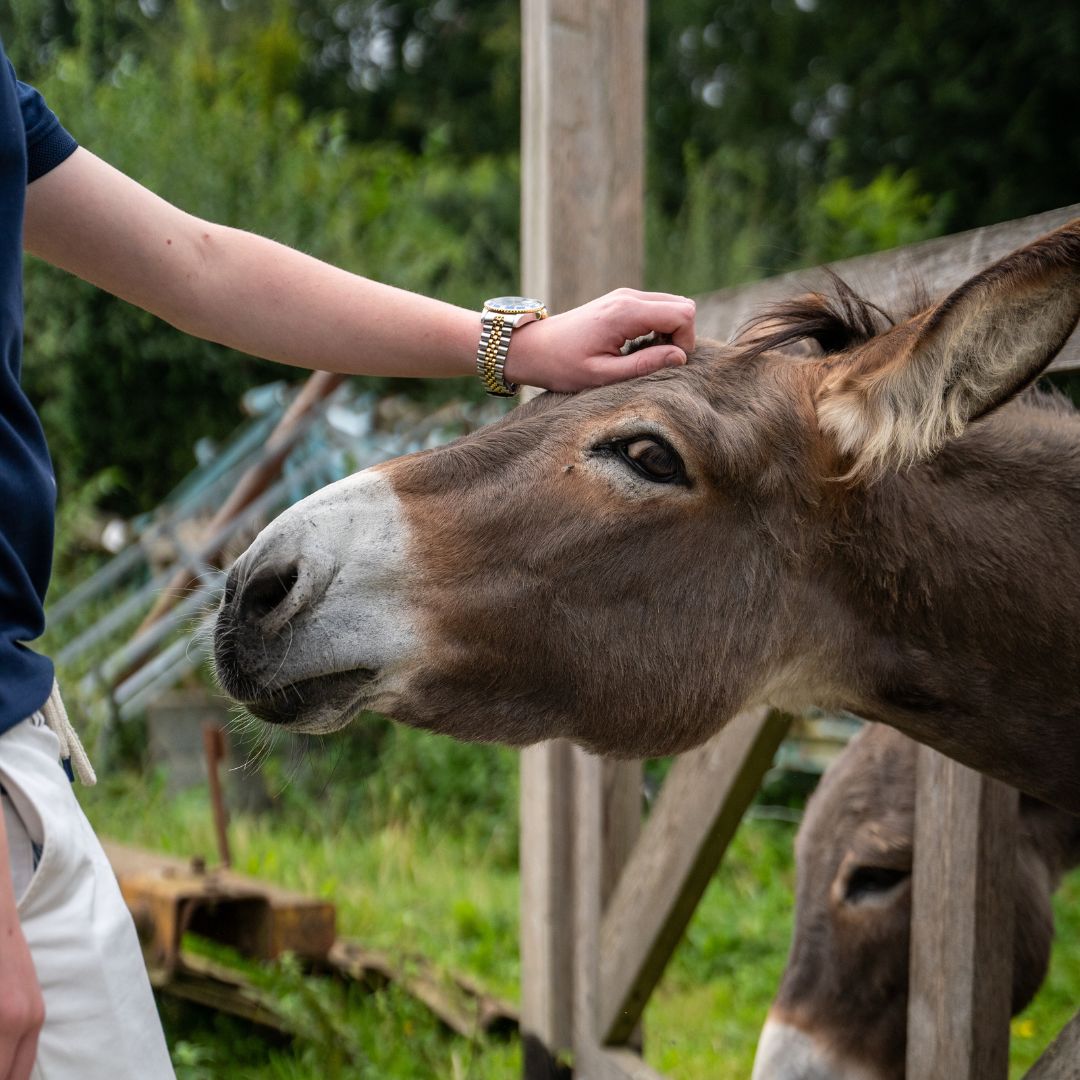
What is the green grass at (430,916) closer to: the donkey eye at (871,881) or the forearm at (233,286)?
the donkey eye at (871,881)

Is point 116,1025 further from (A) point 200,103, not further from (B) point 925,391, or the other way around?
(A) point 200,103

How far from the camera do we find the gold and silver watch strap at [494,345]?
2.04 meters

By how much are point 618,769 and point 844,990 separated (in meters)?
0.89

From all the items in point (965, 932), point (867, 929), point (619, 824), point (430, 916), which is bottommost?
point (430, 916)

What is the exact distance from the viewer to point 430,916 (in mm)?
5082

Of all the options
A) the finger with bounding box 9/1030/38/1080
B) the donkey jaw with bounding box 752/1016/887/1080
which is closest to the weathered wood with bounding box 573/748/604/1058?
the donkey jaw with bounding box 752/1016/887/1080

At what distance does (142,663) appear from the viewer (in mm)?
7734

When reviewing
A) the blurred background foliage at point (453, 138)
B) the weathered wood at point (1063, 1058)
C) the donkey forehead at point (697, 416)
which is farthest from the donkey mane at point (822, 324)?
the blurred background foliage at point (453, 138)

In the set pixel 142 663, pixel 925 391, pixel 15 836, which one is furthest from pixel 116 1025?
pixel 142 663

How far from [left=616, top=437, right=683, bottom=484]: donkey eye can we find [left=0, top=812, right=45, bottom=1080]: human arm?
3.31ft

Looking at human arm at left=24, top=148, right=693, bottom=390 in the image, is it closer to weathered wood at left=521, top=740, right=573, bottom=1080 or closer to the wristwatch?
the wristwatch

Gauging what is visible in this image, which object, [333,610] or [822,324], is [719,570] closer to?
[822,324]

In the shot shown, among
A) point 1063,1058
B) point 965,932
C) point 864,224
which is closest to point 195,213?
point 864,224

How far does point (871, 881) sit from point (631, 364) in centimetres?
151
